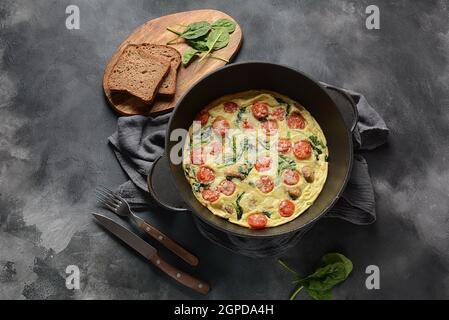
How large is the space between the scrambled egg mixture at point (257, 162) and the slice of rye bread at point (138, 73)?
51cm

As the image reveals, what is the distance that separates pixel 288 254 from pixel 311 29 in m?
1.86

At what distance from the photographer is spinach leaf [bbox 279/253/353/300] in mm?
4785

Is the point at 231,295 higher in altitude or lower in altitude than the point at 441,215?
lower

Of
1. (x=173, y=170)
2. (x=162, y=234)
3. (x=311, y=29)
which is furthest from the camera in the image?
(x=311, y=29)

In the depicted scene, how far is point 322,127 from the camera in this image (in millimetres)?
4691

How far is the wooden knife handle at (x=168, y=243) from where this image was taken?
16.0ft

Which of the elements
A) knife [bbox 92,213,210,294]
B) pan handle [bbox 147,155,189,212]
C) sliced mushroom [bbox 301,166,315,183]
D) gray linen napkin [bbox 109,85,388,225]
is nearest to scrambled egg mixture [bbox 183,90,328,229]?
sliced mushroom [bbox 301,166,315,183]

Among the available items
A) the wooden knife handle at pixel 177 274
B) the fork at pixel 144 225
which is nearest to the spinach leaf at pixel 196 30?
the fork at pixel 144 225

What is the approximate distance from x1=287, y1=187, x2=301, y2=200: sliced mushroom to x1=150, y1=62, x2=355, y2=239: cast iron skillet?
0.14 meters

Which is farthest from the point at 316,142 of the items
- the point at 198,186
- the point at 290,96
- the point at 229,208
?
the point at 198,186

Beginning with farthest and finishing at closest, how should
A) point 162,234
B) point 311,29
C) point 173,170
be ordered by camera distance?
1. point 311,29
2. point 162,234
3. point 173,170

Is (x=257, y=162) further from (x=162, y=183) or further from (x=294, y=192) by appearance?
(x=162, y=183)

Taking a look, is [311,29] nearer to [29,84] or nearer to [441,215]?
[441,215]
